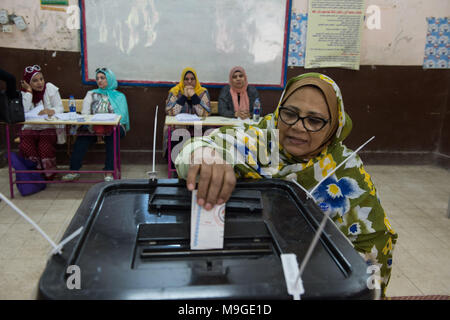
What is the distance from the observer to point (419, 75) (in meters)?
4.75

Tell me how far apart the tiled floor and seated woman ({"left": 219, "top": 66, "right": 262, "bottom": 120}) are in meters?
1.12

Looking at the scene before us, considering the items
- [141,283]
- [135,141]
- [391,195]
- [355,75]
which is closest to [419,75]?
[355,75]

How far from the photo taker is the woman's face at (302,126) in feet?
4.08

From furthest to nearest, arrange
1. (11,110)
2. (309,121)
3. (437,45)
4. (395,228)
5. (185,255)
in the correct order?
(437,45) → (11,110) → (395,228) → (309,121) → (185,255)

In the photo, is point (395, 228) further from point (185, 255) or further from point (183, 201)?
point (185, 255)

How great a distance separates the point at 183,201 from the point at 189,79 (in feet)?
10.9

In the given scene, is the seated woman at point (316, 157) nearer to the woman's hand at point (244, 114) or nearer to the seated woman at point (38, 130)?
the woman's hand at point (244, 114)

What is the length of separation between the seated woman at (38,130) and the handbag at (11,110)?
333 mm

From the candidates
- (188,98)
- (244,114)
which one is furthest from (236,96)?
(188,98)

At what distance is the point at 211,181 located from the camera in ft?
2.74

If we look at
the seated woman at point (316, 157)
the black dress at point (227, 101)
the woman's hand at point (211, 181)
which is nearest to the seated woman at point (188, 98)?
the black dress at point (227, 101)

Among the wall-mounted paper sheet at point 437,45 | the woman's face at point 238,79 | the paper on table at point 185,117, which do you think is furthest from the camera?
the wall-mounted paper sheet at point 437,45
